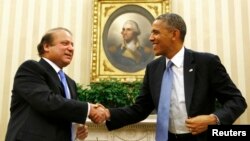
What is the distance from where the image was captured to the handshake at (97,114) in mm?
2236

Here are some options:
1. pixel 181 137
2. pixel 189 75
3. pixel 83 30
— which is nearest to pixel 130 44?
pixel 83 30

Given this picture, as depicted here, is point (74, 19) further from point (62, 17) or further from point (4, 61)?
point (4, 61)

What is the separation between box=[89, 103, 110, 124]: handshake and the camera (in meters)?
2.24

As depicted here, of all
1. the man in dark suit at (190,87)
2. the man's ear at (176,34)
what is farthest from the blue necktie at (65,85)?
the man's ear at (176,34)

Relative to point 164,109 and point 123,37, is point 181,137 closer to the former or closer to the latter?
point 164,109

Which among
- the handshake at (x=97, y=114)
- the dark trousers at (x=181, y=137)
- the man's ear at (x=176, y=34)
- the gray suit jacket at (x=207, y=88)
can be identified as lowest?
the dark trousers at (x=181, y=137)

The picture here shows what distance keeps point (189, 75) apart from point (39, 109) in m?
0.93

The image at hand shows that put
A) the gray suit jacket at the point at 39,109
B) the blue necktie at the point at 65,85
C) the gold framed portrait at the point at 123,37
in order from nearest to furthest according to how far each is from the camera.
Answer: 1. the gray suit jacket at the point at 39,109
2. the blue necktie at the point at 65,85
3. the gold framed portrait at the point at 123,37

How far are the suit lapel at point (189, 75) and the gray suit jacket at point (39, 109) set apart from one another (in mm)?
626

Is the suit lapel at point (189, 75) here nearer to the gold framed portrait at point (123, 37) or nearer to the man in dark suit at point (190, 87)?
the man in dark suit at point (190, 87)

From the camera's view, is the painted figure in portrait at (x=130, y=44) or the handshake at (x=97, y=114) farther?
the painted figure in portrait at (x=130, y=44)

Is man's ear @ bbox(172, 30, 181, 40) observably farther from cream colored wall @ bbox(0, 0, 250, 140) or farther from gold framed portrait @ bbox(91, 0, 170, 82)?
cream colored wall @ bbox(0, 0, 250, 140)

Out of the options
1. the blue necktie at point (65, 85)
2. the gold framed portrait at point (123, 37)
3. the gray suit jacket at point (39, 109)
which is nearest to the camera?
the gray suit jacket at point (39, 109)

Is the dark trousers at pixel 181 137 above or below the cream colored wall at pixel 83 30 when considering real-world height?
below
